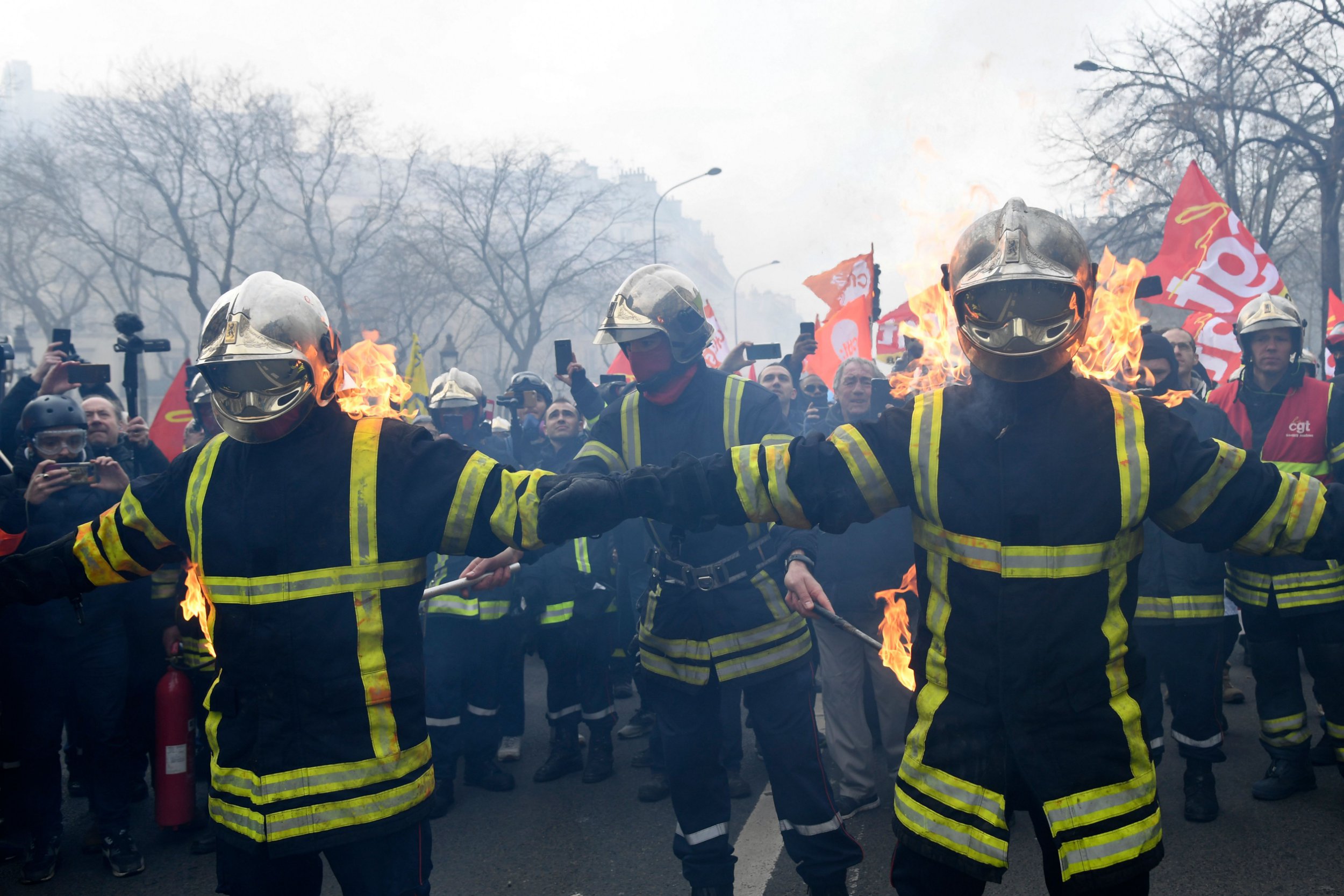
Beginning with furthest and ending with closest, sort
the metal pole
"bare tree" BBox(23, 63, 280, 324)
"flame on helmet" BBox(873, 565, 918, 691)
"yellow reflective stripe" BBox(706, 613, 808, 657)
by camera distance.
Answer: "bare tree" BBox(23, 63, 280, 324)
"yellow reflective stripe" BBox(706, 613, 808, 657)
"flame on helmet" BBox(873, 565, 918, 691)
the metal pole

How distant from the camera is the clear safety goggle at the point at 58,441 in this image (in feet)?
15.6

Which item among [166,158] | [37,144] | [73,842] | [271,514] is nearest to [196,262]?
[166,158]

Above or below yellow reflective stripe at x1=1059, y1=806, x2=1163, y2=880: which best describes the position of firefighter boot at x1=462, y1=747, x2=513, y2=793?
below

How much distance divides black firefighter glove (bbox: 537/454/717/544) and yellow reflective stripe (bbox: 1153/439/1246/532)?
127cm

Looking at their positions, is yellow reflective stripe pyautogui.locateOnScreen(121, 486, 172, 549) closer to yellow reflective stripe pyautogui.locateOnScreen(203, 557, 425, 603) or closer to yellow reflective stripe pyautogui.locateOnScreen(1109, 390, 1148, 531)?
yellow reflective stripe pyautogui.locateOnScreen(203, 557, 425, 603)

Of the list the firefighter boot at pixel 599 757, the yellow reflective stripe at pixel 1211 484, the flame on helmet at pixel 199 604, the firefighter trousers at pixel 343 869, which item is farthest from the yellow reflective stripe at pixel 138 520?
the firefighter boot at pixel 599 757

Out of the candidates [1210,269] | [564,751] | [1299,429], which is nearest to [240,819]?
[564,751]

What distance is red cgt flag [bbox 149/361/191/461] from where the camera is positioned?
7781 mm

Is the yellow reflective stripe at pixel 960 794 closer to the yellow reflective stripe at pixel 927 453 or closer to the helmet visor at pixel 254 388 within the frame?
the yellow reflective stripe at pixel 927 453

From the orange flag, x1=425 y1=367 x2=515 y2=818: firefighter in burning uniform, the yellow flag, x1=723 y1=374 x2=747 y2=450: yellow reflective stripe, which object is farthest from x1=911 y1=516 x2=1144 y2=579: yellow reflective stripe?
the yellow flag

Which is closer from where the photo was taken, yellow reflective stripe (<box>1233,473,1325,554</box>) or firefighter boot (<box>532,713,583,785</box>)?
yellow reflective stripe (<box>1233,473,1325,554</box>)

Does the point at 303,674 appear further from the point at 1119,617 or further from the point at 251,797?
the point at 1119,617

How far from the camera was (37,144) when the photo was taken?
2741 centimetres

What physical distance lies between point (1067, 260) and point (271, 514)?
7.47 feet
